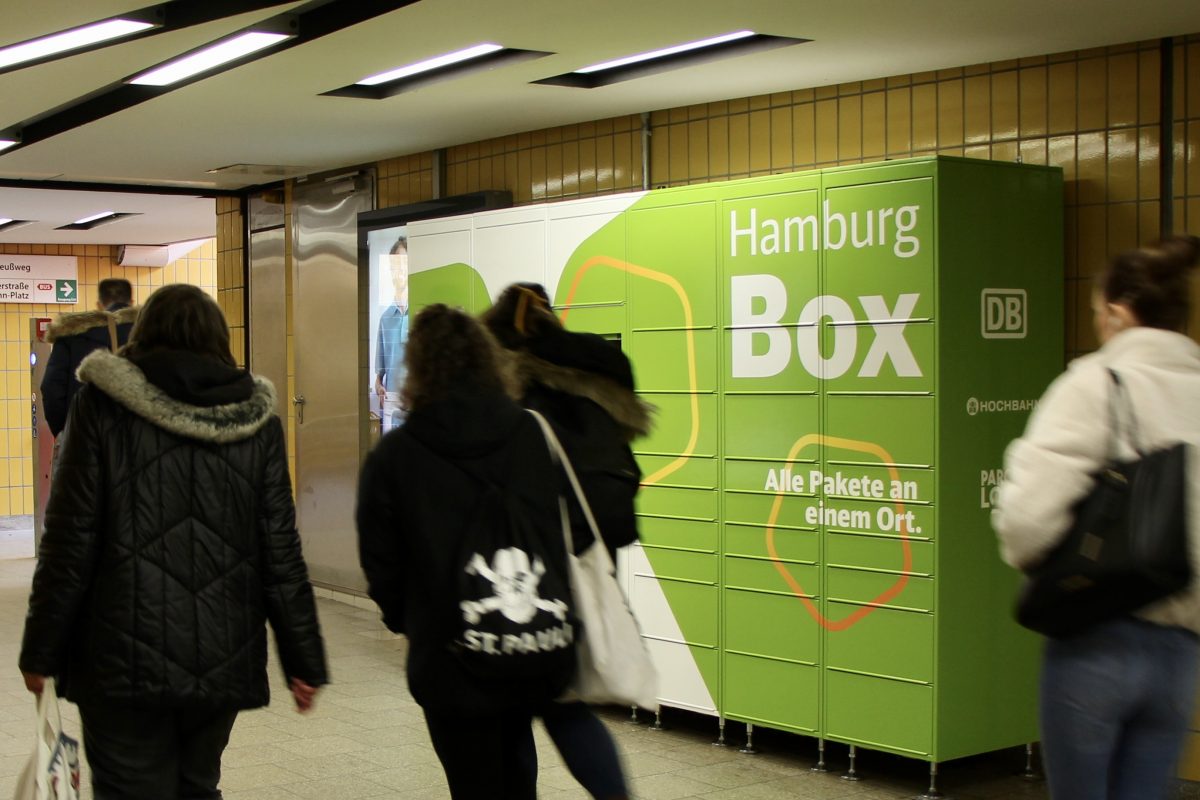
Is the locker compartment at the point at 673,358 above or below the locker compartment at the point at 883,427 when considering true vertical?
above

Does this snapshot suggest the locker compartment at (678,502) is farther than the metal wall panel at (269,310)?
No

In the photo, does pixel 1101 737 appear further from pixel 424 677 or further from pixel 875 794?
pixel 875 794

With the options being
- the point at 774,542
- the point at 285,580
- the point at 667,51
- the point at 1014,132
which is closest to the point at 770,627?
the point at 774,542

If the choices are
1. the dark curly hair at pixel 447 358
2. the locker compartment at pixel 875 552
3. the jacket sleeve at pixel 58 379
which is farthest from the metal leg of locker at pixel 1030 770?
the jacket sleeve at pixel 58 379

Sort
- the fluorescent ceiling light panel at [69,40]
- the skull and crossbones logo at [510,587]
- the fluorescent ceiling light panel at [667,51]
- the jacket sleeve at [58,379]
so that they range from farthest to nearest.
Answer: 1. the jacket sleeve at [58,379]
2. the fluorescent ceiling light panel at [667,51]
3. the fluorescent ceiling light panel at [69,40]
4. the skull and crossbones logo at [510,587]

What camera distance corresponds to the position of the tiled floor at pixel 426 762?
5.20 m

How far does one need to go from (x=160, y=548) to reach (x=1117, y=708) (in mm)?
2001

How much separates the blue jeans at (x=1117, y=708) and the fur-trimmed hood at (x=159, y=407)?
5.98 feet

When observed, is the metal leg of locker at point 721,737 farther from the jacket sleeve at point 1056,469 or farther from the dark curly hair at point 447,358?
the jacket sleeve at point 1056,469

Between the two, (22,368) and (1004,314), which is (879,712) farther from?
(22,368)

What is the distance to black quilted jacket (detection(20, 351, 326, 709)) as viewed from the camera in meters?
3.06

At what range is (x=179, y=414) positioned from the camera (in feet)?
10.3

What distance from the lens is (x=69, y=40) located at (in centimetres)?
552

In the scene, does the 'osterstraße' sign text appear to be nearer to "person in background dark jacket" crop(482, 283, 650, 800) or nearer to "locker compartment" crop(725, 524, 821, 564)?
"locker compartment" crop(725, 524, 821, 564)
